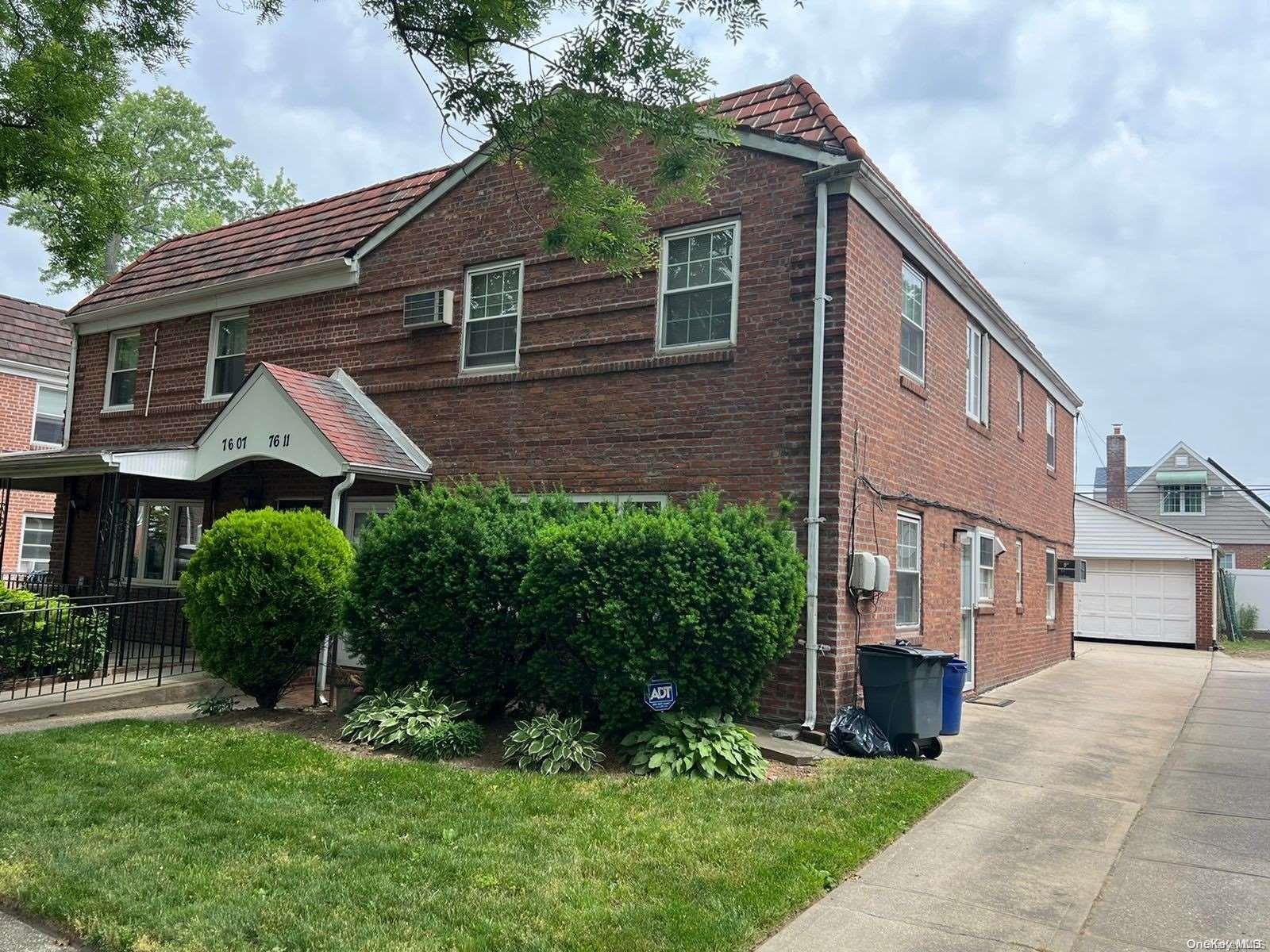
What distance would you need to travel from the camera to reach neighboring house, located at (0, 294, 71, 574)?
21531 millimetres

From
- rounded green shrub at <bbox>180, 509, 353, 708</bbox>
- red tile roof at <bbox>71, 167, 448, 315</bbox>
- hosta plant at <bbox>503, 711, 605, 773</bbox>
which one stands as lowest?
hosta plant at <bbox>503, 711, 605, 773</bbox>

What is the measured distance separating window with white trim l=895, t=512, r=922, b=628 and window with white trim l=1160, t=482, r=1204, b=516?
104 feet

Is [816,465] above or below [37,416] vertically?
below

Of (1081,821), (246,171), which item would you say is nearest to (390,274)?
(1081,821)

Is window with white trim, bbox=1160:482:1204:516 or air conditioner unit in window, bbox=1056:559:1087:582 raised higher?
window with white trim, bbox=1160:482:1204:516

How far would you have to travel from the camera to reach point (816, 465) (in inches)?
354

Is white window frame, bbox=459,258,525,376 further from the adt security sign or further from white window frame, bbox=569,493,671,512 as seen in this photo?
the adt security sign

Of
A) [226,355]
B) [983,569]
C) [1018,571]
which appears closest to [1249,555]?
[1018,571]

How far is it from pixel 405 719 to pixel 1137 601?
79.4 ft

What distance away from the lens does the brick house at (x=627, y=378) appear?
9.31m

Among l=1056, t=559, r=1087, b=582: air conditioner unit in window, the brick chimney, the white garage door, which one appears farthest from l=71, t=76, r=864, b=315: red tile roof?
the brick chimney

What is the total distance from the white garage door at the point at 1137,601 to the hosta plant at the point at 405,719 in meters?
22.1

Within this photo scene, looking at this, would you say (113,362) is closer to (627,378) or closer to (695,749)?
(627,378)

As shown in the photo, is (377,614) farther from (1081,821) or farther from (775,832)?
(1081,821)
